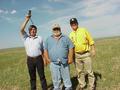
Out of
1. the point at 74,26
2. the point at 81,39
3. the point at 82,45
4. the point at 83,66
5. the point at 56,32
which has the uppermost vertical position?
the point at 74,26

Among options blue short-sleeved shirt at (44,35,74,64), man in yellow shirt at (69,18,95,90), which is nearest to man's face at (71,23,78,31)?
man in yellow shirt at (69,18,95,90)

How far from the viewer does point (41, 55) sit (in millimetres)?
10242

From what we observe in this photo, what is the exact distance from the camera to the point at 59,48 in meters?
8.88

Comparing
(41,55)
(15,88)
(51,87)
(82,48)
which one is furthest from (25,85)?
(82,48)

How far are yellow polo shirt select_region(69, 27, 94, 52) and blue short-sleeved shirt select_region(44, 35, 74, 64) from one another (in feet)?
2.51

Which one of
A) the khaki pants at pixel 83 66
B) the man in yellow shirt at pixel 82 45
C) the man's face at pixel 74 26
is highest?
the man's face at pixel 74 26

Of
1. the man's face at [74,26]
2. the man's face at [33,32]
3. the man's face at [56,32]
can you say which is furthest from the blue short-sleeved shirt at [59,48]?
the man's face at [33,32]

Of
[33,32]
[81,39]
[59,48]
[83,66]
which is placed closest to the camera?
[59,48]

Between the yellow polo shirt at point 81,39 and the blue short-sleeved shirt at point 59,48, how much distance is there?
764 millimetres

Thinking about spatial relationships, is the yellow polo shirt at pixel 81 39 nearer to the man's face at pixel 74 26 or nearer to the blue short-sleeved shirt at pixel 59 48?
the man's face at pixel 74 26

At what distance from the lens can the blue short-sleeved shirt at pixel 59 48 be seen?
8883 mm

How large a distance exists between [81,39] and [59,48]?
3.88 feet

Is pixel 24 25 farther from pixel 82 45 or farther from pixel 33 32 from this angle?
pixel 82 45

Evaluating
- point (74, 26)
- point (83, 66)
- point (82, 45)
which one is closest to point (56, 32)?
point (74, 26)
